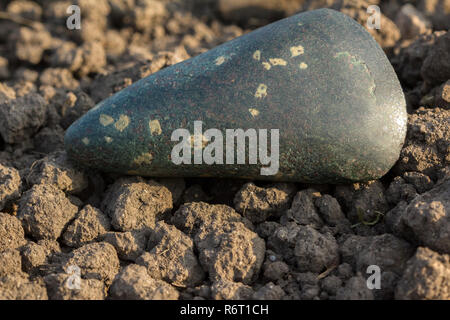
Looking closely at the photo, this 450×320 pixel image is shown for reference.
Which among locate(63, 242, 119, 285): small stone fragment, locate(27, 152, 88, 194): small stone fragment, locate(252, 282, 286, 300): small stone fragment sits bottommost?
locate(252, 282, 286, 300): small stone fragment

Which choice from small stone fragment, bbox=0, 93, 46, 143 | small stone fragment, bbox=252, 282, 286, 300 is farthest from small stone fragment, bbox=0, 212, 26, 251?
small stone fragment, bbox=252, 282, 286, 300

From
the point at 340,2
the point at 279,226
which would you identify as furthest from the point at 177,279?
the point at 340,2

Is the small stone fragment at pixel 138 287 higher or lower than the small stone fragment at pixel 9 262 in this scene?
lower

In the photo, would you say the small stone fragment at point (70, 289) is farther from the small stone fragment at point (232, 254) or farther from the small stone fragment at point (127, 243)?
the small stone fragment at point (232, 254)

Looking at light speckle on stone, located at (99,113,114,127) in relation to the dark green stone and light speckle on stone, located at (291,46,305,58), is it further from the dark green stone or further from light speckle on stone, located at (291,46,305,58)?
light speckle on stone, located at (291,46,305,58)

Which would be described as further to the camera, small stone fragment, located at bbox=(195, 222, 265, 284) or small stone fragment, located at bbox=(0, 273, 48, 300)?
small stone fragment, located at bbox=(195, 222, 265, 284)

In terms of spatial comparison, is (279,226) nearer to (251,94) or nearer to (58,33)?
(251,94)

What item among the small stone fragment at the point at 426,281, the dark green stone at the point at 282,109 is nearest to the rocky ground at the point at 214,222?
the small stone fragment at the point at 426,281

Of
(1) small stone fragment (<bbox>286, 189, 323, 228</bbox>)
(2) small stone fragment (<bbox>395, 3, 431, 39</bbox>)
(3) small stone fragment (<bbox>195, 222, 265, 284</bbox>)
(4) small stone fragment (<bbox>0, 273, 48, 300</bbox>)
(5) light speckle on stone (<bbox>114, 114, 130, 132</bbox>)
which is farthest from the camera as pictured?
(2) small stone fragment (<bbox>395, 3, 431, 39</bbox>)

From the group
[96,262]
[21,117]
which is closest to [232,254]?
[96,262]
